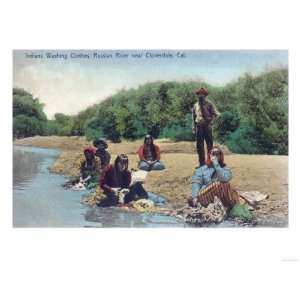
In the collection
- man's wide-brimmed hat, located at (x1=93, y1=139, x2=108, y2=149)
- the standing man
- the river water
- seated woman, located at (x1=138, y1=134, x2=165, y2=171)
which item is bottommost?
the river water

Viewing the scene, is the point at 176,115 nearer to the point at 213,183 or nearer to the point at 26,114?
the point at 213,183

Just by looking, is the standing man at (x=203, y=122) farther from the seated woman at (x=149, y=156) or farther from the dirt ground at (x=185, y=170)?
the seated woman at (x=149, y=156)

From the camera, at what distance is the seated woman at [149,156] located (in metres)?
4.13

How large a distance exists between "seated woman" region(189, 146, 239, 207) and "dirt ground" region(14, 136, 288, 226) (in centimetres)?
5

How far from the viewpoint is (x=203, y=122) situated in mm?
4129

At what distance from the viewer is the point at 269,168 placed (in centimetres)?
411

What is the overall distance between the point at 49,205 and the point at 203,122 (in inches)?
55.0

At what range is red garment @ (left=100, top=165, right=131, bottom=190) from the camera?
414cm

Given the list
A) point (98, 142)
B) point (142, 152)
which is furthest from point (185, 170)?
point (98, 142)

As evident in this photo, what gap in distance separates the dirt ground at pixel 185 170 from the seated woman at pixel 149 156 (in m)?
0.04

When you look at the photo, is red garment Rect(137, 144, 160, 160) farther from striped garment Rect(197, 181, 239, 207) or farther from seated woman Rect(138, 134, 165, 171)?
striped garment Rect(197, 181, 239, 207)

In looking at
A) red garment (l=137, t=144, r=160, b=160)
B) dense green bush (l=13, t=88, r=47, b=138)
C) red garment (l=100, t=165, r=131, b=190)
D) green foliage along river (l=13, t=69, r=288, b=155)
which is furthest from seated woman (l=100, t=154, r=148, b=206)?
dense green bush (l=13, t=88, r=47, b=138)
